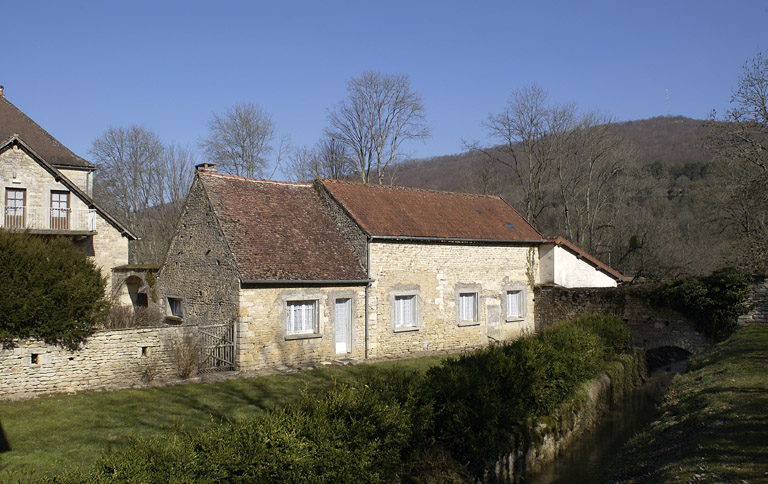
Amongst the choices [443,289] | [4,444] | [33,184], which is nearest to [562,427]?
[443,289]

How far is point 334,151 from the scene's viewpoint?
41094 mm

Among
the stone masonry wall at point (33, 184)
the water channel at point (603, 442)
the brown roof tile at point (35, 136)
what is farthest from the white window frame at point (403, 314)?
the brown roof tile at point (35, 136)

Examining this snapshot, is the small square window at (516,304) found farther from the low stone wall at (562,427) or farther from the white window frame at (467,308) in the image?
the low stone wall at (562,427)

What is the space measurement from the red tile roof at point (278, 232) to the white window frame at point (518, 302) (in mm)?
7061

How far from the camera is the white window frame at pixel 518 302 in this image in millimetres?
21766

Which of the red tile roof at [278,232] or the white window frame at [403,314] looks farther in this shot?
the white window frame at [403,314]

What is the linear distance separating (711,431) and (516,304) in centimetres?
1451

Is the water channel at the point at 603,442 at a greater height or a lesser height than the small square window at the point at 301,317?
lesser

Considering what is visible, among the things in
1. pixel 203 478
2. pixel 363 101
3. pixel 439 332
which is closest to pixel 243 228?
pixel 439 332

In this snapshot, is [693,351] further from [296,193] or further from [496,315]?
[296,193]

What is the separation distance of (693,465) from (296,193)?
1502 centimetres

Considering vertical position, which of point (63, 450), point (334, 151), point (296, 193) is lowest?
point (63, 450)

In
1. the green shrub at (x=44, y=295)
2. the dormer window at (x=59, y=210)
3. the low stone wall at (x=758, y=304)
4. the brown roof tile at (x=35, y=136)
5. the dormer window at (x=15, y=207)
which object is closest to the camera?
the green shrub at (x=44, y=295)

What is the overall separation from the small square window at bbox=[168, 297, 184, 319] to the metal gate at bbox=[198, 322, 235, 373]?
3.70m
